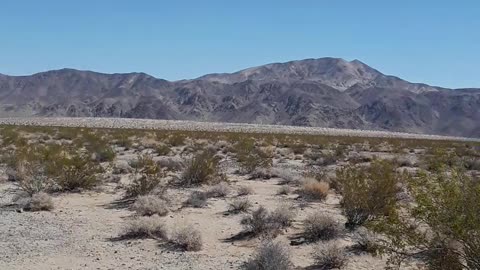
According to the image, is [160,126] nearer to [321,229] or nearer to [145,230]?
[145,230]

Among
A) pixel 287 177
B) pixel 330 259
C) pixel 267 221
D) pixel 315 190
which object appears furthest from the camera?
pixel 287 177

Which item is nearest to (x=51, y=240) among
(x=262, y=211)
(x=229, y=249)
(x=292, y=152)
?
(x=229, y=249)

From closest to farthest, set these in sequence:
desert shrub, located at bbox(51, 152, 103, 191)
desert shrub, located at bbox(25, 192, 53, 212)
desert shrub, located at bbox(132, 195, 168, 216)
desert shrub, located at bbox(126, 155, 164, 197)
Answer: desert shrub, located at bbox(132, 195, 168, 216), desert shrub, located at bbox(25, 192, 53, 212), desert shrub, located at bbox(126, 155, 164, 197), desert shrub, located at bbox(51, 152, 103, 191)

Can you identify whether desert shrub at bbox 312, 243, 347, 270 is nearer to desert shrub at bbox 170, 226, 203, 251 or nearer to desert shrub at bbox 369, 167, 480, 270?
desert shrub at bbox 170, 226, 203, 251

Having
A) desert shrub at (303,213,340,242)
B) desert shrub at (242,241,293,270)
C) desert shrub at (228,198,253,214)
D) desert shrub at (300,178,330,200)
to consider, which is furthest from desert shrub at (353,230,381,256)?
desert shrub at (300,178,330,200)

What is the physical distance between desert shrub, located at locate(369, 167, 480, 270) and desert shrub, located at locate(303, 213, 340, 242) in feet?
13.7

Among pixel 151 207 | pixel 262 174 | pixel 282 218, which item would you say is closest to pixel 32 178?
pixel 151 207

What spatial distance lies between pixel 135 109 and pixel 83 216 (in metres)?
173

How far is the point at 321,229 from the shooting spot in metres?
11.3

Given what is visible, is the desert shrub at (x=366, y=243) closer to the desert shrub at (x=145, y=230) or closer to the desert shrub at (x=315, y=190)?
the desert shrub at (x=145, y=230)

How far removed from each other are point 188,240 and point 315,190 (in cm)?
665

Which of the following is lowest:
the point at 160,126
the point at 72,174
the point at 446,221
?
the point at 160,126

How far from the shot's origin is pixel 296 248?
1063 cm

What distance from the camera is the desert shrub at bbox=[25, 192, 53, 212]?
1355 centimetres
